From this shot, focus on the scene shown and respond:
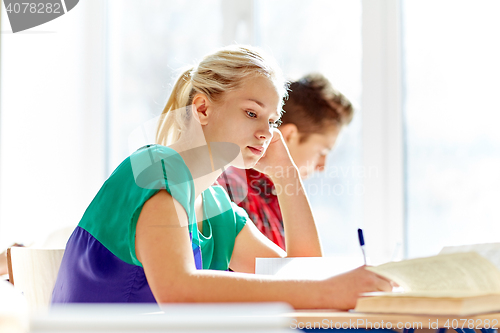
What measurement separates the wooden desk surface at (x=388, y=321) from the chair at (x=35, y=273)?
70 cm

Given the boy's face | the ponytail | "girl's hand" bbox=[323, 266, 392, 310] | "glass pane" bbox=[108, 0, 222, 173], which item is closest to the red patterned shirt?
the boy's face

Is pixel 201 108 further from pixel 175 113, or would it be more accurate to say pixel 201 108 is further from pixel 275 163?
pixel 275 163

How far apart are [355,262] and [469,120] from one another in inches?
58.6

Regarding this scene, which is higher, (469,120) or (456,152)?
(469,120)

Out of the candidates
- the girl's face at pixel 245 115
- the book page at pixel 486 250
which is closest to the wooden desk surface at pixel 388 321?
the book page at pixel 486 250

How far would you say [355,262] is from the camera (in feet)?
2.74

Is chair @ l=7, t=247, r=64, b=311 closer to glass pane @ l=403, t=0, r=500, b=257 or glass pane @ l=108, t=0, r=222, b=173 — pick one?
glass pane @ l=108, t=0, r=222, b=173

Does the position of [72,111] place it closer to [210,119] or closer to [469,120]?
[210,119]

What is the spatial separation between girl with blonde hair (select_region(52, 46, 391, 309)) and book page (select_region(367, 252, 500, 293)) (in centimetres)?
4

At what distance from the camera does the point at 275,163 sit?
47.9 inches

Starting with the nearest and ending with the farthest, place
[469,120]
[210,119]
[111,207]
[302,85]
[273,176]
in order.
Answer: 1. [111,207]
2. [210,119]
3. [273,176]
4. [302,85]
5. [469,120]

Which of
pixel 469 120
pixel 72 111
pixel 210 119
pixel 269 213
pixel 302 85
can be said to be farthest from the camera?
pixel 72 111

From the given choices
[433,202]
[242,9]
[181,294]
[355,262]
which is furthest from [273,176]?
[242,9]

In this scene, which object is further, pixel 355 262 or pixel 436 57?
pixel 436 57
